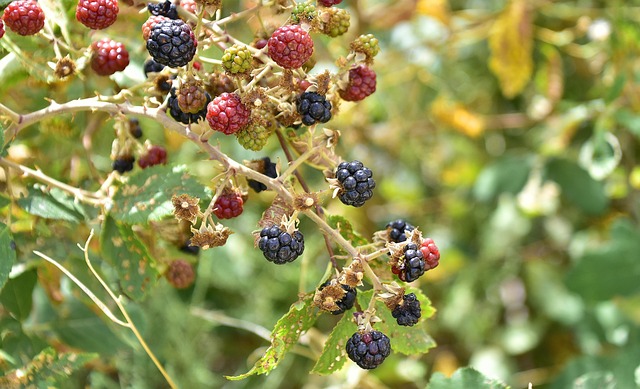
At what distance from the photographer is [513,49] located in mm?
2078

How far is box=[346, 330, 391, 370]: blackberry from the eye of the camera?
91 centimetres

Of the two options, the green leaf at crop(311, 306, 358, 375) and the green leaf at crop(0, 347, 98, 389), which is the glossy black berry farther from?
the green leaf at crop(0, 347, 98, 389)

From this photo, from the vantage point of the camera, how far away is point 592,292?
1765 millimetres

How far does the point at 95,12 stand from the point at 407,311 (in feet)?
1.91

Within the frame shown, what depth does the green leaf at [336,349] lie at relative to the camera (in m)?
1.02

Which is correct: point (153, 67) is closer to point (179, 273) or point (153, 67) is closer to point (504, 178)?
point (179, 273)

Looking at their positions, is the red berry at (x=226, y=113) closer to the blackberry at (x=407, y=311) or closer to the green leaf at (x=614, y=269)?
the blackberry at (x=407, y=311)

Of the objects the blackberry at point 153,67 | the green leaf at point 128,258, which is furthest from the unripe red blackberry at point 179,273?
the blackberry at point 153,67

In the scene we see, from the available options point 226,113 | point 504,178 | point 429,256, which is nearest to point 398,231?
point 429,256

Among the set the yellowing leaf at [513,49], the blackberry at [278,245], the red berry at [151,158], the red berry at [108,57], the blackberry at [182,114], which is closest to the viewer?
the blackberry at [278,245]

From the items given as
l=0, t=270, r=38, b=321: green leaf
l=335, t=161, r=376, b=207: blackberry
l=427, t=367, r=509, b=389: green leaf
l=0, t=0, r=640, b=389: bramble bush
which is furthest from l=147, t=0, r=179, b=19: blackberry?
l=427, t=367, r=509, b=389: green leaf

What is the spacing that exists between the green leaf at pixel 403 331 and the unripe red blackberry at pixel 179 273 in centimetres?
37

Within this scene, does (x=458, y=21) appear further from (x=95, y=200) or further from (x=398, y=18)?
(x=95, y=200)

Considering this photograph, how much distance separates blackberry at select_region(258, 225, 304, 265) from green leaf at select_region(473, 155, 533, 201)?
123cm
